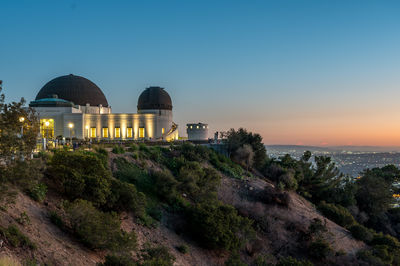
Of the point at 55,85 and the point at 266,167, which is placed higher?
the point at 55,85

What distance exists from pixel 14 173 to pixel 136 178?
9.58 m

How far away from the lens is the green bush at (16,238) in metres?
6.66

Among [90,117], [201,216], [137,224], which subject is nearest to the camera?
[137,224]

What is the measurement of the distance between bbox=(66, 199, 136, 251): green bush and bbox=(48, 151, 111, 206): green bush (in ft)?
5.54

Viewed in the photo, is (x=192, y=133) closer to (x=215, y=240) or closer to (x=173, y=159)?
(x=173, y=159)

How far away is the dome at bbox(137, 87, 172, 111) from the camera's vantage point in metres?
40.9

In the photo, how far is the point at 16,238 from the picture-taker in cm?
674

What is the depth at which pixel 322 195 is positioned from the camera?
92.3 feet

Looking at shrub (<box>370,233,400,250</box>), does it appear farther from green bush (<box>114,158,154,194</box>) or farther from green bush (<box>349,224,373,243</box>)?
green bush (<box>114,158,154,194</box>)

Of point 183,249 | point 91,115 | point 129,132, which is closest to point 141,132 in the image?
point 129,132

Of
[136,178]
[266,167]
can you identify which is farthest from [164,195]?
[266,167]

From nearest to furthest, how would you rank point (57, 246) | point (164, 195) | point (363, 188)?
1. point (57, 246)
2. point (164, 195)
3. point (363, 188)

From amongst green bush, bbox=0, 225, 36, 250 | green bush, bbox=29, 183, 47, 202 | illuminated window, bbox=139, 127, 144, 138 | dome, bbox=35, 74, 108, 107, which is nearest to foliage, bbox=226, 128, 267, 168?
illuminated window, bbox=139, 127, 144, 138

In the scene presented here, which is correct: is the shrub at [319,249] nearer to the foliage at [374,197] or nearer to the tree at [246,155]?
the tree at [246,155]
